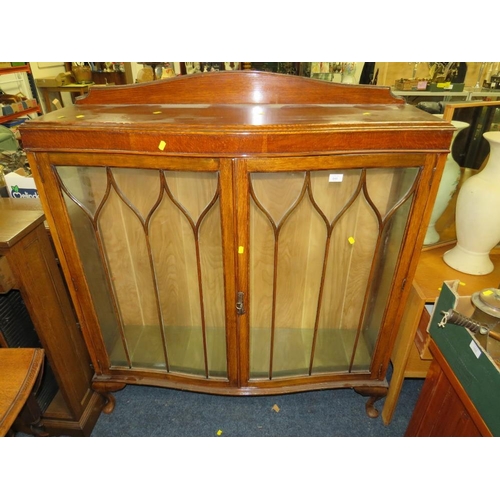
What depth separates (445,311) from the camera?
1015 millimetres

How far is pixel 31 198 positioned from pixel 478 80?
131 inches

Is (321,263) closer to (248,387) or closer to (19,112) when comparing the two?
(248,387)

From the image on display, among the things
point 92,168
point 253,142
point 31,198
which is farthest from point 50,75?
point 253,142

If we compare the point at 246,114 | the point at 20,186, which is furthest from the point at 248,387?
the point at 20,186

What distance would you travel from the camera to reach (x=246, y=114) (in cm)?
99

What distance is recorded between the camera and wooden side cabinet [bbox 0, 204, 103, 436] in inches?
42.4

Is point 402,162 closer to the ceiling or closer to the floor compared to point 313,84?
closer to the floor

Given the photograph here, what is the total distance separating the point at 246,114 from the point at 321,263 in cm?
51

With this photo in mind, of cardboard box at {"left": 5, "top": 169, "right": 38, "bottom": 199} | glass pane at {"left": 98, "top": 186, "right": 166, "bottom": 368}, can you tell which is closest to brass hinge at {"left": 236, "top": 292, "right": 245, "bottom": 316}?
glass pane at {"left": 98, "top": 186, "right": 166, "bottom": 368}

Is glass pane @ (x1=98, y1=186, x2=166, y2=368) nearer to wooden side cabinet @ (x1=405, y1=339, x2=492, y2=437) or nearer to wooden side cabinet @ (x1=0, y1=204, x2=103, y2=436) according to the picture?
wooden side cabinet @ (x1=0, y1=204, x2=103, y2=436)

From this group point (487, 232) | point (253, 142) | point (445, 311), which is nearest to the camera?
point (253, 142)

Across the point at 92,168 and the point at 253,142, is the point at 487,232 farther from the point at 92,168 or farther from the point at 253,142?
the point at 92,168

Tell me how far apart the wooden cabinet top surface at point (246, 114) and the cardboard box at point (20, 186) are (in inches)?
15.3

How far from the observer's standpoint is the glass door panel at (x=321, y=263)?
1.03m
